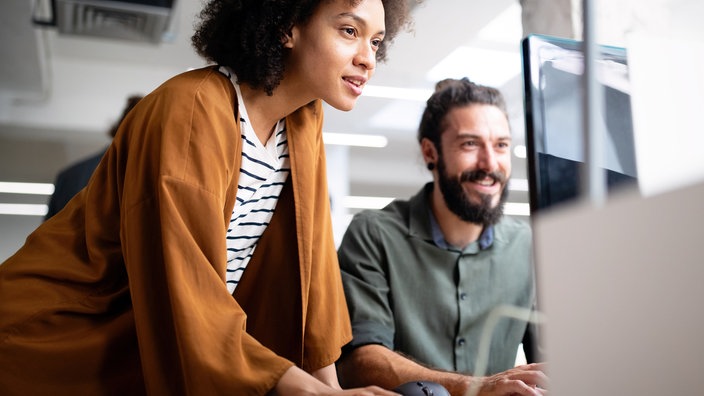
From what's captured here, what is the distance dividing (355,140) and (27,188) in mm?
3613

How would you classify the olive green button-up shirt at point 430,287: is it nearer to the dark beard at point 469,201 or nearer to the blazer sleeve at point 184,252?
the dark beard at point 469,201

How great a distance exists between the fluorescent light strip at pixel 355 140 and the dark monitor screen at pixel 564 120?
6.80m

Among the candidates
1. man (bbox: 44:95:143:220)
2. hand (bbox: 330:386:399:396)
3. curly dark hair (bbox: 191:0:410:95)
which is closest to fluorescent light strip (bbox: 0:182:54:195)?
man (bbox: 44:95:143:220)

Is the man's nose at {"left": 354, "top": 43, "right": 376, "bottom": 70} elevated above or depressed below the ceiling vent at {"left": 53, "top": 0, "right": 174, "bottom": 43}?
below

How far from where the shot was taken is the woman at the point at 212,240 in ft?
3.44

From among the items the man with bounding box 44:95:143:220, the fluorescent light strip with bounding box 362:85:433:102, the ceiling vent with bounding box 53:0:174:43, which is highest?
the fluorescent light strip with bounding box 362:85:433:102

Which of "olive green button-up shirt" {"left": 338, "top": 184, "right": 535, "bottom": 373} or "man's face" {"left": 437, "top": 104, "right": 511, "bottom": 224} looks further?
"man's face" {"left": 437, "top": 104, "right": 511, "bottom": 224}

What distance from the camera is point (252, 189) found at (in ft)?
4.32

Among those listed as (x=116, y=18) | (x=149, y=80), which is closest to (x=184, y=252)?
(x=116, y=18)

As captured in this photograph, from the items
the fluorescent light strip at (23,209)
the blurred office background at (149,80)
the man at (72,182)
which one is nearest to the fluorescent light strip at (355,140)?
the blurred office background at (149,80)

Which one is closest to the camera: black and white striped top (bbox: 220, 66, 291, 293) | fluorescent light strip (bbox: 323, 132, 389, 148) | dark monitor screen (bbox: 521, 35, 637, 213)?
dark monitor screen (bbox: 521, 35, 637, 213)

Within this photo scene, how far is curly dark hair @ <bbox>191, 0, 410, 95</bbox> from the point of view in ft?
4.29

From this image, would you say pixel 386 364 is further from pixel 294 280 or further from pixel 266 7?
pixel 266 7

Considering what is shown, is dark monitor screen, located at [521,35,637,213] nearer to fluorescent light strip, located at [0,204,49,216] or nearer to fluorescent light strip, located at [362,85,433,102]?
fluorescent light strip, located at [362,85,433,102]
